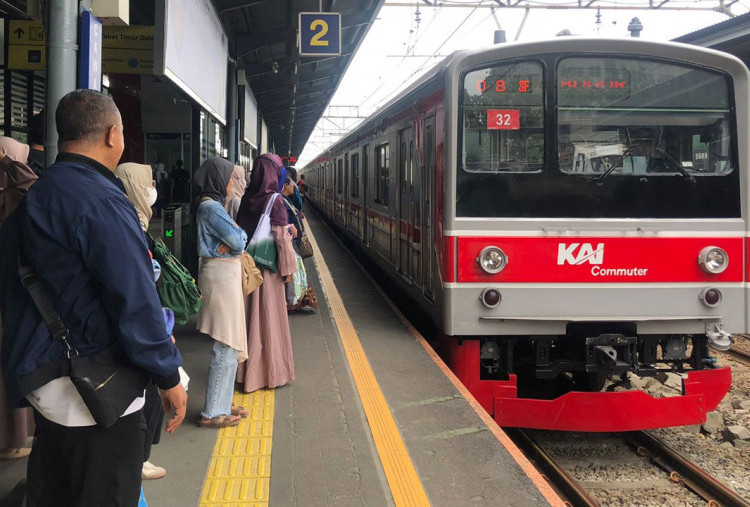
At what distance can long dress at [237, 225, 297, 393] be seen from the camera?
15.8ft

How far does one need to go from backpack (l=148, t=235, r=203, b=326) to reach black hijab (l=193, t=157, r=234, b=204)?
0.47m

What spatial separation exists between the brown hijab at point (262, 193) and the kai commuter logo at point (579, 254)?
1.99 m

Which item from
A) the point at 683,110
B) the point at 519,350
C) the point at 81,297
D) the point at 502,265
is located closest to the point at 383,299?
the point at 519,350

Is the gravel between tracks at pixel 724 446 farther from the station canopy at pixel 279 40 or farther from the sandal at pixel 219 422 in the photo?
the station canopy at pixel 279 40

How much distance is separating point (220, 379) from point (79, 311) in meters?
2.23

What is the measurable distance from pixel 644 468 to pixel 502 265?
1.76 m

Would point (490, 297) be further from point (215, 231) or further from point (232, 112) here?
point (232, 112)

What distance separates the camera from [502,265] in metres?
4.88

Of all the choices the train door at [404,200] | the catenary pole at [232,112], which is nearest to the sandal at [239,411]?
the train door at [404,200]

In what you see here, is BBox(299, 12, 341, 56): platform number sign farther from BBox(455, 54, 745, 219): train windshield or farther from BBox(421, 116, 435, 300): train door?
BBox(455, 54, 745, 219): train windshield

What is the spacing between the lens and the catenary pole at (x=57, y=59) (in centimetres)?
351

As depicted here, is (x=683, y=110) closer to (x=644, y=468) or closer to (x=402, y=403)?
(x=644, y=468)

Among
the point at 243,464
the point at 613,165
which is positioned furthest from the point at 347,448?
the point at 613,165

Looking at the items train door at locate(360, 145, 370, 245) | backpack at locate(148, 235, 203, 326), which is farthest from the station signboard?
backpack at locate(148, 235, 203, 326)
